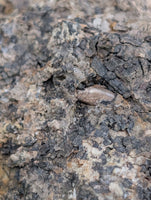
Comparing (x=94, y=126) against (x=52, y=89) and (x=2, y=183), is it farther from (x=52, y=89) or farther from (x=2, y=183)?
(x=2, y=183)

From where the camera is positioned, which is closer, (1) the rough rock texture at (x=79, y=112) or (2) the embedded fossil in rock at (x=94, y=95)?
(1) the rough rock texture at (x=79, y=112)

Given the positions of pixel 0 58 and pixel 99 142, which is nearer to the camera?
pixel 99 142

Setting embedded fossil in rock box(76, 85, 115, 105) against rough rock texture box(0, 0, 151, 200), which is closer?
rough rock texture box(0, 0, 151, 200)

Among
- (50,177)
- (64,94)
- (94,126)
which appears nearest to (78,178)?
(50,177)

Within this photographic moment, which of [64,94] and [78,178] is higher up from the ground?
[64,94]
